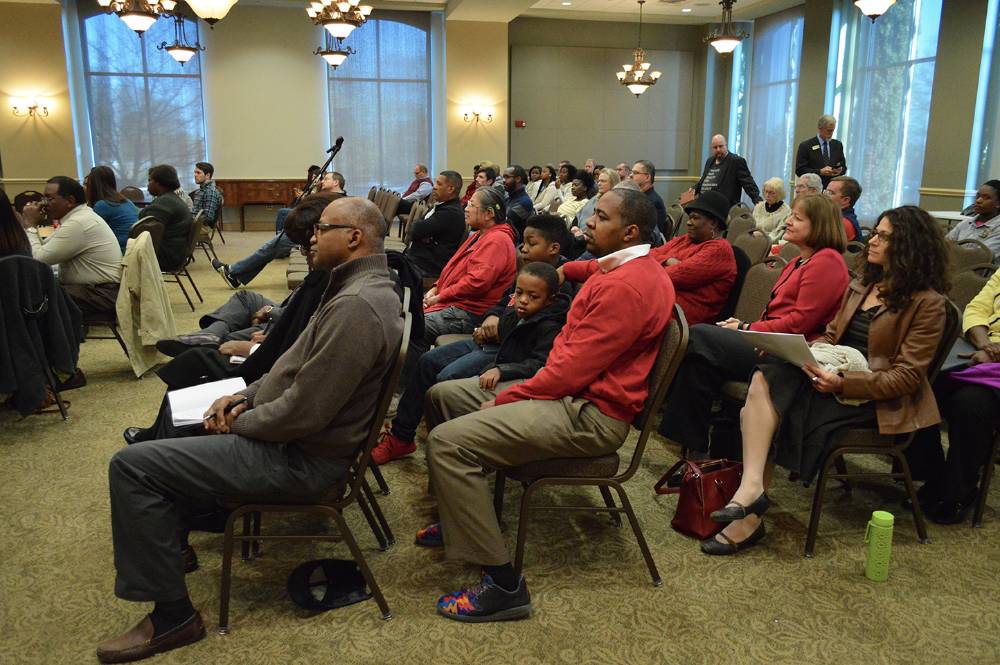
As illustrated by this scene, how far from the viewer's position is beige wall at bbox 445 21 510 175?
44.4 ft

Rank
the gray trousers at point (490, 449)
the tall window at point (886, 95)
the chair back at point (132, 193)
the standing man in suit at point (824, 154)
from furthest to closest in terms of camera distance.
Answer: the chair back at point (132, 193)
the tall window at point (886, 95)
the standing man in suit at point (824, 154)
the gray trousers at point (490, 449)

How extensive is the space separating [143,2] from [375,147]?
18.7ft

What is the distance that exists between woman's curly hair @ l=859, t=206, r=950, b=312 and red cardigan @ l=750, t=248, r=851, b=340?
0.37 metres

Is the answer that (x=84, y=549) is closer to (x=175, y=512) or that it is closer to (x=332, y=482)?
(x=175, y=512)

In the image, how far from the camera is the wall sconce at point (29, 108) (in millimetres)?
12508

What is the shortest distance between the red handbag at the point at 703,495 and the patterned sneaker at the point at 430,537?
2.80ft

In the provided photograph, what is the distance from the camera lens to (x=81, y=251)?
4.48 m

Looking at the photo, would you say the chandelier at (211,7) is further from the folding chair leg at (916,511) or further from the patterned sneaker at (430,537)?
the folding chair leg at (916,511)

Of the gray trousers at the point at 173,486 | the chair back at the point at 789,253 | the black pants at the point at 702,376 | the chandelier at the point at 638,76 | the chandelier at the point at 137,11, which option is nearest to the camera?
the gray trousers at the point at 173,486

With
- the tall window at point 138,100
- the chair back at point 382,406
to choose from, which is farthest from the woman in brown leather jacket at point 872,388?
the tall window at point 138,100

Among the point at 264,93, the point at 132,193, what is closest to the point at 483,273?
the point at 132,193

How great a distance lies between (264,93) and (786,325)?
12.5 m

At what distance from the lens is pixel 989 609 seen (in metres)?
2.29

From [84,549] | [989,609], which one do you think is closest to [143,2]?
[84,549]
